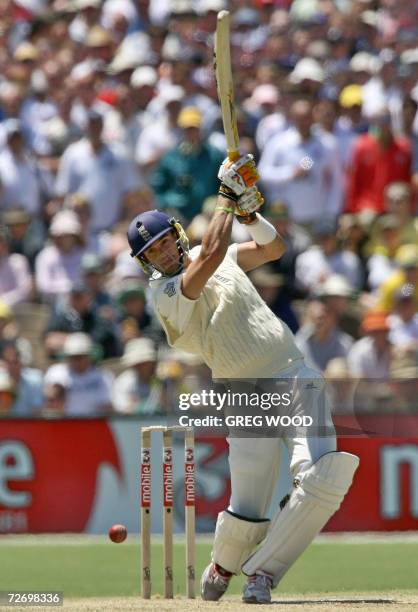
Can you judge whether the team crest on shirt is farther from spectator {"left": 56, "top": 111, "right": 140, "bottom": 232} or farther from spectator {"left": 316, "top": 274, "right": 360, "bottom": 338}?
spectator {"left": 56, "top": 111, "right": 140, "bottom": 232}

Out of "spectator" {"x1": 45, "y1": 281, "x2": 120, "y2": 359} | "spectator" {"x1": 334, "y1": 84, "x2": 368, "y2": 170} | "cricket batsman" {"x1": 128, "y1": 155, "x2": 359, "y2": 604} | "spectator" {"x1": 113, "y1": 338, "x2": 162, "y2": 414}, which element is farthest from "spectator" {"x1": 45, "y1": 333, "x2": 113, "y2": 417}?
"cricket batsman" {"x1": 128, "y1": 155, "x2": 359, "y2": 604}

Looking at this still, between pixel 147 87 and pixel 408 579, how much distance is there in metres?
6.82

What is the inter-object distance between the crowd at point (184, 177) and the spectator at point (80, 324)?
19mm

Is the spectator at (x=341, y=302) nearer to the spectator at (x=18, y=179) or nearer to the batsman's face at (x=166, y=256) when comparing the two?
the spectator at (x=18, y=179)

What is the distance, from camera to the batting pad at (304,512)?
7.32 meters

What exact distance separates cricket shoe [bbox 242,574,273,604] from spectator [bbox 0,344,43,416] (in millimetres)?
4621

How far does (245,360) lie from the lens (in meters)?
7.47

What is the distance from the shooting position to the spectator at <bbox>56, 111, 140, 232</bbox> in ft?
44.8

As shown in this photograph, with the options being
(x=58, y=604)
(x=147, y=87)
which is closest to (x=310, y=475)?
(x=58, y=604)

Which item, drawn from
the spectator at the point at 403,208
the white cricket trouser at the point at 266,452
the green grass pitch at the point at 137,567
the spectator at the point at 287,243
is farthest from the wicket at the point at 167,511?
the spectator at the point at 403,208

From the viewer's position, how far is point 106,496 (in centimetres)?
1108

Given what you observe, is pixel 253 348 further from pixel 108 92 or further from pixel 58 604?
pixel 108 92

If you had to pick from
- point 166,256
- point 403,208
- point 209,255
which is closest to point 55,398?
point 403,208

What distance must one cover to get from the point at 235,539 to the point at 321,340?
426 centimetres
